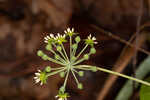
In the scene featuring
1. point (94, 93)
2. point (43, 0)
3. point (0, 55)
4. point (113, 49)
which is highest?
point (43, 0)

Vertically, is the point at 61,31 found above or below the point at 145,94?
above

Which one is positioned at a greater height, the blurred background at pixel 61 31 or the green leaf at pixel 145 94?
the blurred background at pixel 61 31

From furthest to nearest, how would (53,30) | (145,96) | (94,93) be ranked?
(53,30) < (94,93) < (145,96)

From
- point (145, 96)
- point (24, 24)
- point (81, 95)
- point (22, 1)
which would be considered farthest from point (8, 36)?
point (145, 96)

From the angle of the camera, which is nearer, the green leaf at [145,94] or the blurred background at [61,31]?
the green leaf at [145,94]

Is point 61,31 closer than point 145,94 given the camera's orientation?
No

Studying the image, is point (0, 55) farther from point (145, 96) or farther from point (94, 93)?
point (145, 96)

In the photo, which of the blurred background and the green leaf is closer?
the green leaf

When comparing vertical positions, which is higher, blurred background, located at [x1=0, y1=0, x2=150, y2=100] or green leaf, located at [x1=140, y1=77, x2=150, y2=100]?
blurred background, located at [x1=0, y1=0, x2=150, y2=100]
